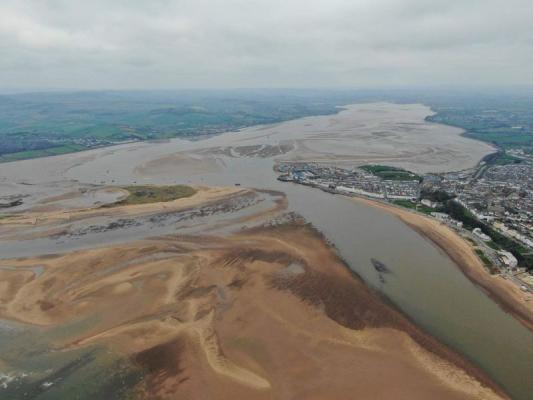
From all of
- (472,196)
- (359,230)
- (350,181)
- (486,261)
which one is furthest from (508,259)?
(350,181)

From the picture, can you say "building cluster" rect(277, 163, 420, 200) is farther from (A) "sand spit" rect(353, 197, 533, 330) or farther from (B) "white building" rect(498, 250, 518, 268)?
(B) "white building" rect(498, 250, 518, 268)

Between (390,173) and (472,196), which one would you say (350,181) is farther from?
(472,196)

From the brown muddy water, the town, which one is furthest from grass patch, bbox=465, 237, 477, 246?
the brown muddy water

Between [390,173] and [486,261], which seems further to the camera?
[390,173]

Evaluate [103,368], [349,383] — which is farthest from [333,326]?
[103,368]

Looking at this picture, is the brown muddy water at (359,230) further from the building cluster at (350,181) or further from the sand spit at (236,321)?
the building cluster at (350,181)

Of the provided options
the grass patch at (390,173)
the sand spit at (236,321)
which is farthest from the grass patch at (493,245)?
the grass patch at (390,173)

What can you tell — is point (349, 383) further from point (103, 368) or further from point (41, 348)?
point (41, 348)
